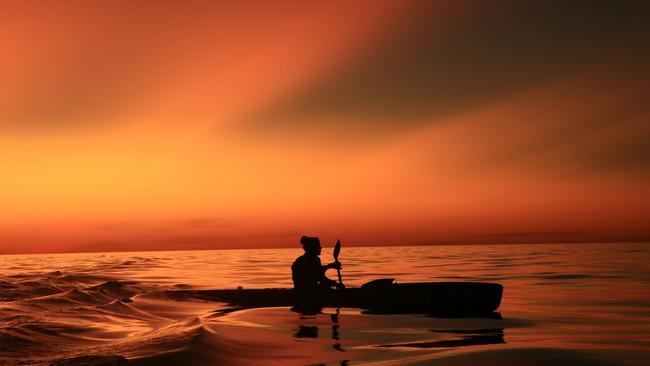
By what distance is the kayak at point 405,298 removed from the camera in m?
15.8

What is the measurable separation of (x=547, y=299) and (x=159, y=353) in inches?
589

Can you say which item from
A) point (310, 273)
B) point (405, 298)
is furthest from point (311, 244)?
point (405, 298)

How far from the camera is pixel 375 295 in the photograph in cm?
1659

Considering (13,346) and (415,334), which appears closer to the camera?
(13,346)

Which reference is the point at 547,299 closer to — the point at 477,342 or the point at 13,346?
the point at 477,342

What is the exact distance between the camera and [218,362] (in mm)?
8930

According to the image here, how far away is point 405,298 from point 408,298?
0.29 feet

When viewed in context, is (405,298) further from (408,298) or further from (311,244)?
(311,244)

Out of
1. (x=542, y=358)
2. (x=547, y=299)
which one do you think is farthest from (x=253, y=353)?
(x=547, y=299)

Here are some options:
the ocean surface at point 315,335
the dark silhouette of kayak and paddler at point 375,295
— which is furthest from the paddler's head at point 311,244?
the ocean surface at point 315,335

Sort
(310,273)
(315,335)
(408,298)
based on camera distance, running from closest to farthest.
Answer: (315,335)
(408,298)
(310,273)

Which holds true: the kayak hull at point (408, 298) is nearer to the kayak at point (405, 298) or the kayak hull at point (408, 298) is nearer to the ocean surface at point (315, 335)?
the kayak at point (405, 298)

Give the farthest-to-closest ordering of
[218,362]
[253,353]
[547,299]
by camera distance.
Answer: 1. [547,299]
2. [253,353]
3. [218,362]

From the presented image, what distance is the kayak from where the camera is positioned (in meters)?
15.8
